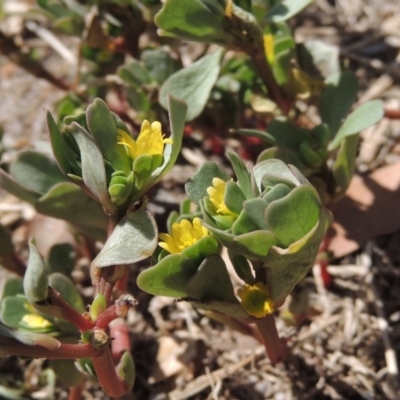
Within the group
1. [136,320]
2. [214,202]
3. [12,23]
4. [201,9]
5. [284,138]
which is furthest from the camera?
[12,23]

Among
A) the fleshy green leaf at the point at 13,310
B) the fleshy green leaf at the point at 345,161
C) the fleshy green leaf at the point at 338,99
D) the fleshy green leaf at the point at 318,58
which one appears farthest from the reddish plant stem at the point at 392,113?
the fleshy green leaf at the point at 13,310

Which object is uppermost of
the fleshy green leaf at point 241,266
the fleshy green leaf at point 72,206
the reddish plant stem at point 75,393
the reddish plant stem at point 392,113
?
the fleshy green leaf at point 241,266

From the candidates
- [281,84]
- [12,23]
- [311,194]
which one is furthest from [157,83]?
[12,23]

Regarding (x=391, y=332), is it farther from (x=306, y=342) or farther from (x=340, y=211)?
(x=340, y=211)

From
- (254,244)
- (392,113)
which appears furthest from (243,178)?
(392,113)

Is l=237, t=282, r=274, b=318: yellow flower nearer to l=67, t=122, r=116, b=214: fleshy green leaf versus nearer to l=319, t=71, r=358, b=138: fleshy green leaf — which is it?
l=67, t=122, r=116, b=214: fleshy green leaf

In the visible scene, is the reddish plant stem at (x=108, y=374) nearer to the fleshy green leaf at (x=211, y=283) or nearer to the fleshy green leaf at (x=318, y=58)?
the fleshy green leaf at (x=211, y=283)
